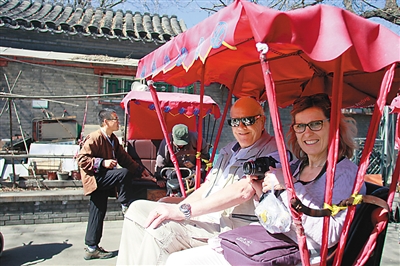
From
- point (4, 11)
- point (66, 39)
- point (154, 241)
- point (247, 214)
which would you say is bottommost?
point (154, 241)

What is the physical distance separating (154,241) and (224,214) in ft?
1.77

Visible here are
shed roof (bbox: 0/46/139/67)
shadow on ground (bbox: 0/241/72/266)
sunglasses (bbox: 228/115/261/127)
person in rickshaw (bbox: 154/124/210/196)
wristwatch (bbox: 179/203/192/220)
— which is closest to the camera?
wristwatch (bbox: 179/203/192/220)

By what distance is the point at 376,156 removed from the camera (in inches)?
298

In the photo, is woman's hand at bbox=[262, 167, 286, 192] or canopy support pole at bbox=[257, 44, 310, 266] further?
woman's hand at bbox=[262, 167, 286, 192]

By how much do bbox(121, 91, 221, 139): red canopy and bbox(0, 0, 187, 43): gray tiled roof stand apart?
289 centimetres

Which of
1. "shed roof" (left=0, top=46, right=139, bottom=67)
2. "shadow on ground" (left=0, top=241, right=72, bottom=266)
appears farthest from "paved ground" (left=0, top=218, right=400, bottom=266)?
"shed roof" (left=0, top=46, right=139, bottom=67)

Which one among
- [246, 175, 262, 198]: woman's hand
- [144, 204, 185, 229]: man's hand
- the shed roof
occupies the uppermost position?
the shed roof

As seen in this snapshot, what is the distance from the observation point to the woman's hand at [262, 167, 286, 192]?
1.74 metres

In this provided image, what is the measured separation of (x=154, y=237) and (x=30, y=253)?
9.34 feet

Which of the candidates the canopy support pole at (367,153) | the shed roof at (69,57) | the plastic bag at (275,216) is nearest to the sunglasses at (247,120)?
the plastic bag at (275,216)

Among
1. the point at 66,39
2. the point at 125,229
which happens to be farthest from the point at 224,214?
the point at 66,39

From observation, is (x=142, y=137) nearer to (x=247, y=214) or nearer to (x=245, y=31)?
(x=247, y=214)

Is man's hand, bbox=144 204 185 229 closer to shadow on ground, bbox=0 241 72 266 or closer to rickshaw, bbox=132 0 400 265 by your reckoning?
rickshaw, bbox=132 0 400 265

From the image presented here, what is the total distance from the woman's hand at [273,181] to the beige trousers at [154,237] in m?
0.68
